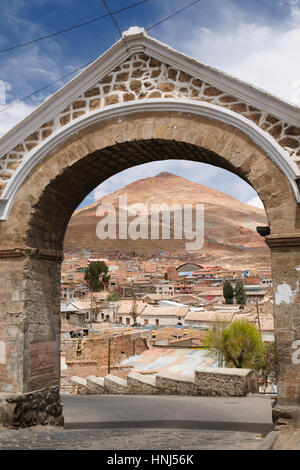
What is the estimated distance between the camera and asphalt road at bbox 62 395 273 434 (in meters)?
6.56

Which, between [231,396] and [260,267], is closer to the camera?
[231,396]

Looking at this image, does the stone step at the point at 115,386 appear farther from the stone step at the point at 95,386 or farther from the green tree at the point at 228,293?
the green tree at the point at 228,293

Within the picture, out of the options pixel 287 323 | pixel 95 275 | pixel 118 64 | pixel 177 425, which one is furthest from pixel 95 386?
pixel 95 275

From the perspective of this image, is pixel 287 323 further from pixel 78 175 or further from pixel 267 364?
pixel 267 364

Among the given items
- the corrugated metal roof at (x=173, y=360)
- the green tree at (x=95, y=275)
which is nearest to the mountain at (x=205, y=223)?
the green tree at (x=95, y=275)

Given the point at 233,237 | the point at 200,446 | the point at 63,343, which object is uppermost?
the point at 233,237

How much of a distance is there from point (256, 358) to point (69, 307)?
26736 mm

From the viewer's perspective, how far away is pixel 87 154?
567cm

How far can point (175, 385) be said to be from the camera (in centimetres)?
1000

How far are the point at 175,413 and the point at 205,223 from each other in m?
147

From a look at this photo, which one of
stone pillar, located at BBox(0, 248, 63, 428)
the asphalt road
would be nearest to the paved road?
the asphalt road

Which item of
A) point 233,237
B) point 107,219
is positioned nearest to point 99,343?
point 233,237

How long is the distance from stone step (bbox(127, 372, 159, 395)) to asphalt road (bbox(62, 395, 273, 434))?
1.75ft
